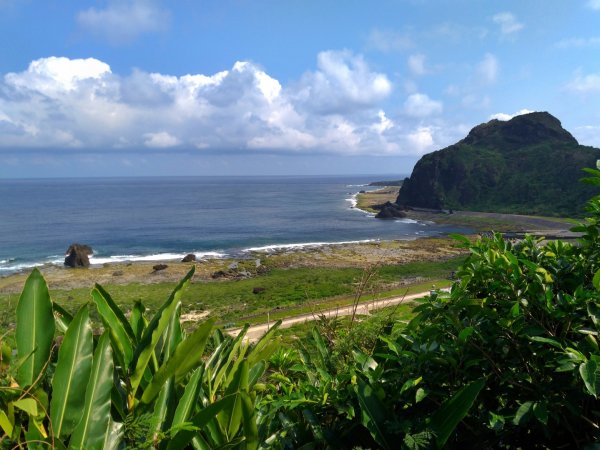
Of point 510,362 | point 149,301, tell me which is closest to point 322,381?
point 510,362

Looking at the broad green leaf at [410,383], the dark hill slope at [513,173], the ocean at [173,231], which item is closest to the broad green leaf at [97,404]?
the broad green leaf at [410,383]

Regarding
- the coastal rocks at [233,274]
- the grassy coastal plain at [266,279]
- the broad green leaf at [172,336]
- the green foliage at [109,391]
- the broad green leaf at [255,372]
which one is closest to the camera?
the green foliage at [109,391]

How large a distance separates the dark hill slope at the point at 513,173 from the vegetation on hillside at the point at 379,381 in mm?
79943

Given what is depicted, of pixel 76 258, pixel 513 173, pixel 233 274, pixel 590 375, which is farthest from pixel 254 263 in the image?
pixel 513 173

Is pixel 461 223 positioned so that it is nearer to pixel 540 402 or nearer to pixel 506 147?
pixel 506 147

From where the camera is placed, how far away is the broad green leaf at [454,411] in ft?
6.05

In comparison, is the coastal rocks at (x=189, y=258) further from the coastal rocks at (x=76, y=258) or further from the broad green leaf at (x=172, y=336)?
the broad green leaf at (x=172, y=336)

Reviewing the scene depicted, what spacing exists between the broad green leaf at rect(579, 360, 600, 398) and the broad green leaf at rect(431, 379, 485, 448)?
379 millimetres

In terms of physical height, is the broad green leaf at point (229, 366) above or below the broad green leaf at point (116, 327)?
below

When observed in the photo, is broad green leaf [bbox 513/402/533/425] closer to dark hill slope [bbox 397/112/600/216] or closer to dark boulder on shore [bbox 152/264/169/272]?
dark boulder on shore [bbox 152/264/169/272]

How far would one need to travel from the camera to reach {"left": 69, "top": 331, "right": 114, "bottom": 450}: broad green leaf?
5.74 feet

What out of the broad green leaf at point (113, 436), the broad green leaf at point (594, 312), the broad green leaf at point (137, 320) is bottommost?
the broad green leaf at point (113, 436)

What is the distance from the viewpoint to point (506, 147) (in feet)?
349

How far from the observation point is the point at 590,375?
1.63 metres
